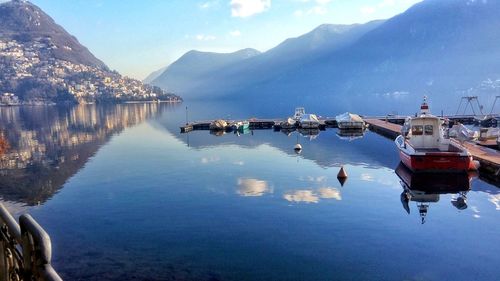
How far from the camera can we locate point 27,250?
4.54 m

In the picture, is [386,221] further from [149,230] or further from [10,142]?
[10,142]

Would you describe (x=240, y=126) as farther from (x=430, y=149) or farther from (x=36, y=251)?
(x=36, y=251)

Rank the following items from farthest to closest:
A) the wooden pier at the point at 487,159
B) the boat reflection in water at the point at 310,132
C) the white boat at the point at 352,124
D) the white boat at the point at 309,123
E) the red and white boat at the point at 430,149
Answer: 1. the white boat at the point at 309,123
2. the white boat at the point at 352,124
3. the boat reflection in water at the point at 310,132
4. the wooden pier at the point at 487,159
5. the red and white boat at the point at 430,149

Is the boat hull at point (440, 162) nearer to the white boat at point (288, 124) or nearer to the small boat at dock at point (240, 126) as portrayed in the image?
the white boat at point (288, 124)

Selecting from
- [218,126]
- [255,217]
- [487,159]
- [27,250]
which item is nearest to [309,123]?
[218,126]

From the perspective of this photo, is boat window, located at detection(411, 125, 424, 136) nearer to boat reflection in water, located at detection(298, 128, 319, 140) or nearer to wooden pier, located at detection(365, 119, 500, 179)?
wooden pier, located at detection(365, 119, 500, 179)

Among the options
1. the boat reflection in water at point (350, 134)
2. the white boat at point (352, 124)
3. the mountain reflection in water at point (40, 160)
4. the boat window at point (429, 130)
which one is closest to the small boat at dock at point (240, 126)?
the boat reflection in water at point (350, 134)

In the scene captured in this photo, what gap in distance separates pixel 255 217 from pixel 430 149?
77.5 ft

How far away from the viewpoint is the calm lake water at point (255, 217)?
64.2ft

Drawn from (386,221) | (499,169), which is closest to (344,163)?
(499,169)

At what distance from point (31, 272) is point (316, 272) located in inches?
638

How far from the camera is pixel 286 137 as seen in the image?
74750 mm

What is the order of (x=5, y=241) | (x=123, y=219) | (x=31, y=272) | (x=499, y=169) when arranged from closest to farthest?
1. (x=31, y=272)
2. (x=5, y=241)
3. (x=123, y=219)
4. (x=499, y=169)

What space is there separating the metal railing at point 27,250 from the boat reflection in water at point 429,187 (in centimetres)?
2623
